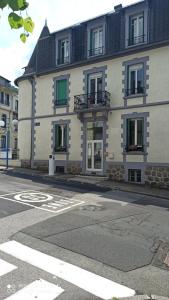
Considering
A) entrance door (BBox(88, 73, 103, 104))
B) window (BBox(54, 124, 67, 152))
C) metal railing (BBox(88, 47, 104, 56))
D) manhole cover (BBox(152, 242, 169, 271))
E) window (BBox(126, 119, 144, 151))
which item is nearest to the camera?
manhole cover (BBox(152, 242, 169, 271))

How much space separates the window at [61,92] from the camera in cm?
2111

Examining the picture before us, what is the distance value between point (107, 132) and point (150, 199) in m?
6.51

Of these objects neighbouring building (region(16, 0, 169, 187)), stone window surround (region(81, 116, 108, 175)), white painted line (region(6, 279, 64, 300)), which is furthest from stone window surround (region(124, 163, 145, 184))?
white painted line (region(6, 279, 64, 300))

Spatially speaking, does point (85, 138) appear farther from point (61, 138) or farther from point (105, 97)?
point (105, 97)

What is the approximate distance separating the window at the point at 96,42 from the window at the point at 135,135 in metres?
4.63

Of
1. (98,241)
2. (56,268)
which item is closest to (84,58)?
(98,241)

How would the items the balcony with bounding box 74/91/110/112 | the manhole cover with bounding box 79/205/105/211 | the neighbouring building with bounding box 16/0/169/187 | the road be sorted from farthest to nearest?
1. the balcony with bounding box 74/91/110/112
2. the neighbouring building with bounding box 16/0/169/187
3. the manhole cover with bounding box 79/205/105/211
4. the road

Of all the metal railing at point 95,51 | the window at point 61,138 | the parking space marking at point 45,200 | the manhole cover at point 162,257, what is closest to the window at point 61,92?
the window at point 61,138

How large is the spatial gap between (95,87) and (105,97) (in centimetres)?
124

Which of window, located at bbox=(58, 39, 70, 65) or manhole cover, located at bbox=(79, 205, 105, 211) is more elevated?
window, located at bbox=(58, 39, 70, 65)

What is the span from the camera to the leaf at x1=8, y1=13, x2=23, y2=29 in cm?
245

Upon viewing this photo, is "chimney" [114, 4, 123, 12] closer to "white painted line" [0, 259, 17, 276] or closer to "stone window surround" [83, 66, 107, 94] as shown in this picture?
"stone window surround" [83, 66, 107, 94]

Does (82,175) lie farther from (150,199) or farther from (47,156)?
(150,199)

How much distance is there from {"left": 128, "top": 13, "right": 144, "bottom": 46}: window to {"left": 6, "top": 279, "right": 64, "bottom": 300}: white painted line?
15.6 m
